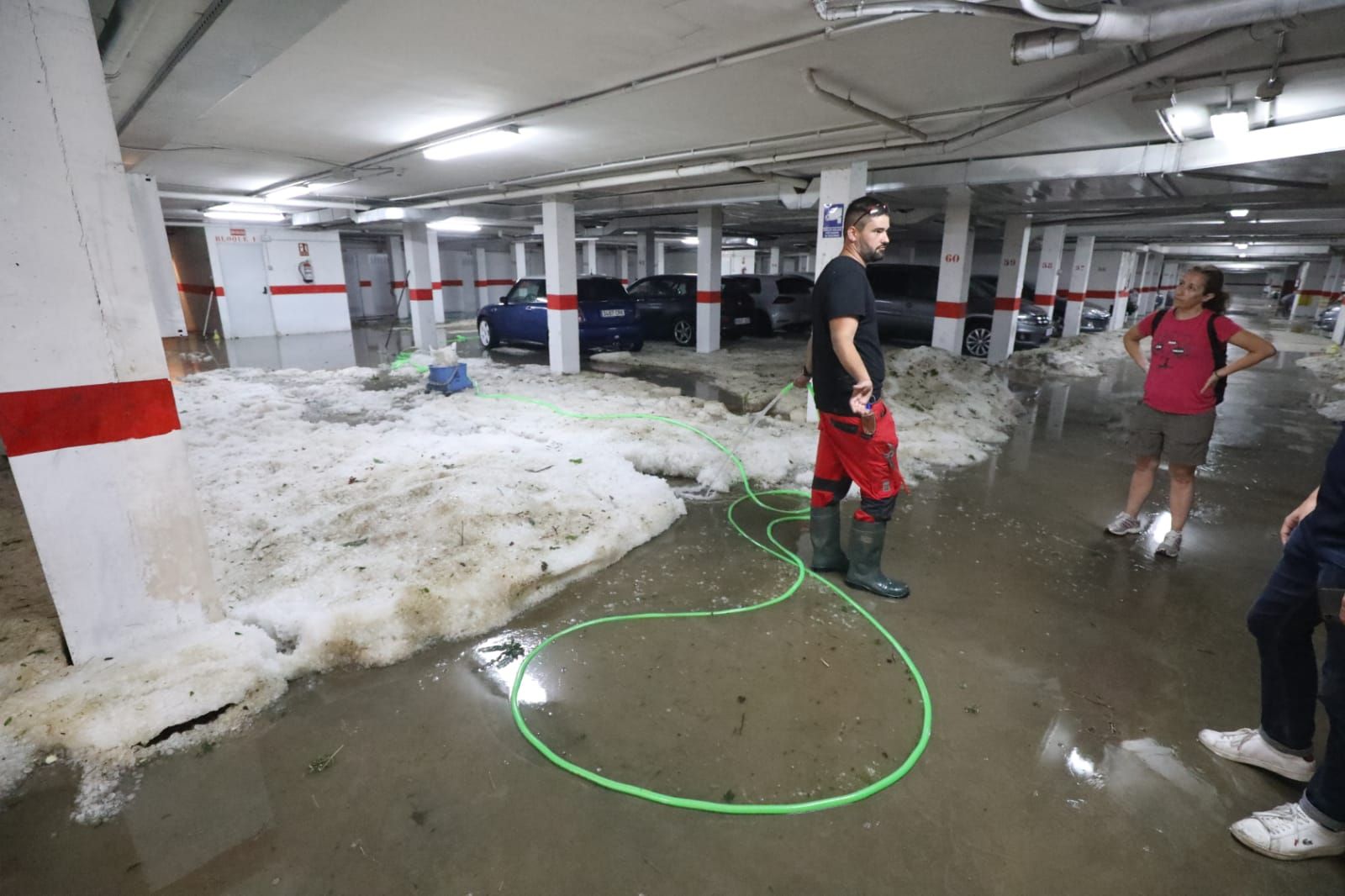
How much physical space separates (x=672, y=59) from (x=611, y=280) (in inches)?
329

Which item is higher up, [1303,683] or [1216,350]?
[1216,350]

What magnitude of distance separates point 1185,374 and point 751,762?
11.2 ft

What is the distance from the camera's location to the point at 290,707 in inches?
97.2

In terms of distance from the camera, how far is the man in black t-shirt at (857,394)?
2959mm

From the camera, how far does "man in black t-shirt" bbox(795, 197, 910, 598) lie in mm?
2959

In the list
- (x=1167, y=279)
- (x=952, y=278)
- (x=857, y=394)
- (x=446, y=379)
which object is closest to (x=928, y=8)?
(x=857, y=394)

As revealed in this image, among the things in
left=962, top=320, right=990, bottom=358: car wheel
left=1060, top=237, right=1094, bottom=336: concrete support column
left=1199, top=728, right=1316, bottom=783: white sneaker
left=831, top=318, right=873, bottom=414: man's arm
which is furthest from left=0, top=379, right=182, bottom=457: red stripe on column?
left=1060, top=237, right=1094, bottom=336: concrete support column

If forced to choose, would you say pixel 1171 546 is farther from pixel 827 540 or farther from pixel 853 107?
pixel 853 107

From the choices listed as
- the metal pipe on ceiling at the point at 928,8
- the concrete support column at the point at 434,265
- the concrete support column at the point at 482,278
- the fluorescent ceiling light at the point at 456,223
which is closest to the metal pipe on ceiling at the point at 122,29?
the metal pipe on ceiling at the point at 928,8

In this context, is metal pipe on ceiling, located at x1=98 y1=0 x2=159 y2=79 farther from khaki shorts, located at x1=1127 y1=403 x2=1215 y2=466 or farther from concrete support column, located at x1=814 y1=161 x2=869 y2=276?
khaki shorts, located at x1=1127 y1=403 x2=1215 y2=466

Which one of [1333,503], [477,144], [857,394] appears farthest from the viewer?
[477,144]

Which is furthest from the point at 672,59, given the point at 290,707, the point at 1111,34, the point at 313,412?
the point at 313,412

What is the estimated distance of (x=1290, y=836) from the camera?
1.85 m

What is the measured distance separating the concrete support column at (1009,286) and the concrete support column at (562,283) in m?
8.06
